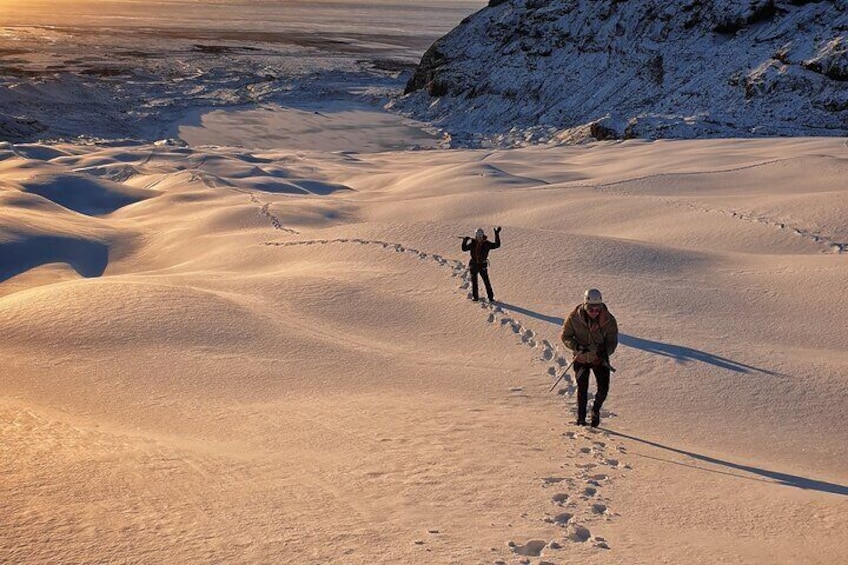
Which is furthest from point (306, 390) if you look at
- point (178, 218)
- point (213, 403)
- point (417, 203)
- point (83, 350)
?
point (178, 218)

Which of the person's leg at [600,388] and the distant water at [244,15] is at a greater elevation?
the distant water at [244,15]

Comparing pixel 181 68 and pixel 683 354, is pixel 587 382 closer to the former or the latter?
pixel 683 354

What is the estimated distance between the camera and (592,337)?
680 cm

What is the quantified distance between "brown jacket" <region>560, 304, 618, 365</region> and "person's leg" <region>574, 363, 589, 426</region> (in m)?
0.09

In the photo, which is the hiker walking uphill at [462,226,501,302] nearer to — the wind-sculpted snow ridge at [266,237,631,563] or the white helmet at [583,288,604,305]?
the wind-sculpted snow ridge at [266,237,631,563]

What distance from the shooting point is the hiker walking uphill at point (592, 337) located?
6.74m

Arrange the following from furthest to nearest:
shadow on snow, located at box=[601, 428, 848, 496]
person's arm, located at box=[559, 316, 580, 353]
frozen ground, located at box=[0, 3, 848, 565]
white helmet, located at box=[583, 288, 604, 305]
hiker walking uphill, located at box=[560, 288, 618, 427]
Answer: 1. person's arm, located at box=[559, 316, 580, 353]
2. hiker walking uphill, located at box=[560, 288, 618, 427]
3. white helmet, located at box=[583, 288, 604, 305]
4. shadow on snow, located at box=[601, 428, 848, 496]
5. frozen ground, located at box=[0, 3, 848, 565]

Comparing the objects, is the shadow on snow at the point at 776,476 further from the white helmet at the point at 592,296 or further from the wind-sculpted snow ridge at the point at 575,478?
the white helmet at the point at 592,296

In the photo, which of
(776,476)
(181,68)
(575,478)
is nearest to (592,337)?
(575,478)

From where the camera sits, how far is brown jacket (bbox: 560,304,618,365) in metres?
6.77

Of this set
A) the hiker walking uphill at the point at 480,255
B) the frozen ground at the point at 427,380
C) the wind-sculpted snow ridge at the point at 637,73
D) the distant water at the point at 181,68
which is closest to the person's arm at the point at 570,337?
the frozen ground at the point at 427,380

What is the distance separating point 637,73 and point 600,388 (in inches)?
1325

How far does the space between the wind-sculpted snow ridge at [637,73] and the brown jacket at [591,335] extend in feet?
83.1

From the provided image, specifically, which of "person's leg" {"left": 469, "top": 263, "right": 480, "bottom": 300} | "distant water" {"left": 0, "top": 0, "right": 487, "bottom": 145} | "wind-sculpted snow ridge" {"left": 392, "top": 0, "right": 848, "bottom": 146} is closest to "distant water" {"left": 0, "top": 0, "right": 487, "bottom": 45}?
"distant water" {"left": 0, "top": 0, "right": 487, "bottom": 145}
